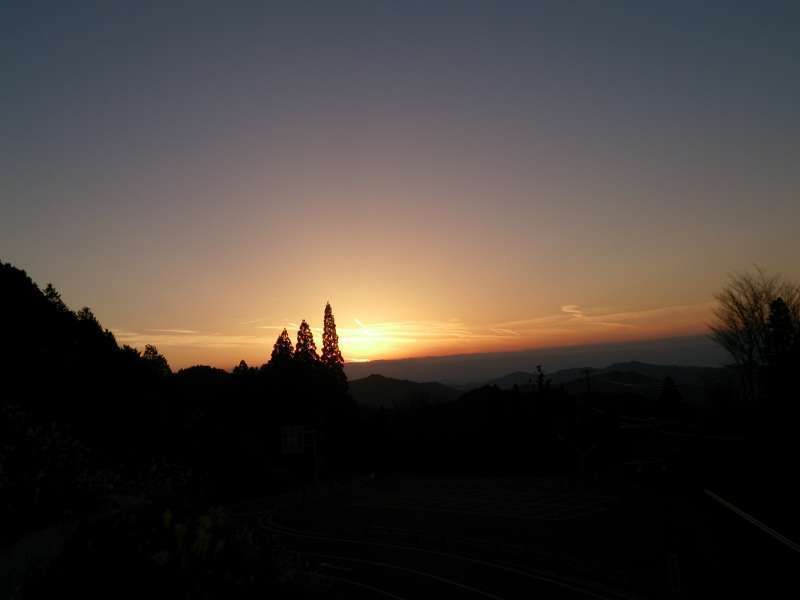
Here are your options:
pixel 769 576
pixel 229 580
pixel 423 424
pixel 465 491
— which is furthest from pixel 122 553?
pixel 423 424

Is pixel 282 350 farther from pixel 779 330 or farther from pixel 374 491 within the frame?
pixel 779 330

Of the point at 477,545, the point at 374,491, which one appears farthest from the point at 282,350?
the point at 477,545

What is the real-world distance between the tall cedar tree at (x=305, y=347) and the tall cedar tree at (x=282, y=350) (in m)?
1.81

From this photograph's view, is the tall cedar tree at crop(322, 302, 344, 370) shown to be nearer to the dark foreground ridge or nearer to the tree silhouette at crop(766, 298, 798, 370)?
the dark foreground ridge

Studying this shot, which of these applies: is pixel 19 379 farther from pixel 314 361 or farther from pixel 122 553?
pixel 314 361

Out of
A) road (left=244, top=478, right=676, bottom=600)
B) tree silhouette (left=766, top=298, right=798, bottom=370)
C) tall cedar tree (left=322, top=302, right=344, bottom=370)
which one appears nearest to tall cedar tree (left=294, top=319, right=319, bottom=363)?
tall cedar tree (left=322, top=302, right=344, bottom=370)

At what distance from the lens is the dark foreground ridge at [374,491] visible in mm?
11984

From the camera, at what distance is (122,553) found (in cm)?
1127

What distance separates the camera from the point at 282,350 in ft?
273

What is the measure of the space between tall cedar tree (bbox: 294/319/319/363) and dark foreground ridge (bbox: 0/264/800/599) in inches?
298

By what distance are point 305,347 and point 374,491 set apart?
119ft

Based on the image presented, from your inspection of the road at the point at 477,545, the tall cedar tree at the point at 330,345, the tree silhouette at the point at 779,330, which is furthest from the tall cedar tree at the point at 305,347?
the tree silhouette at the point at 779,330

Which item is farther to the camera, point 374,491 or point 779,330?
point 779,330

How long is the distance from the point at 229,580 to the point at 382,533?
18.7 meters
